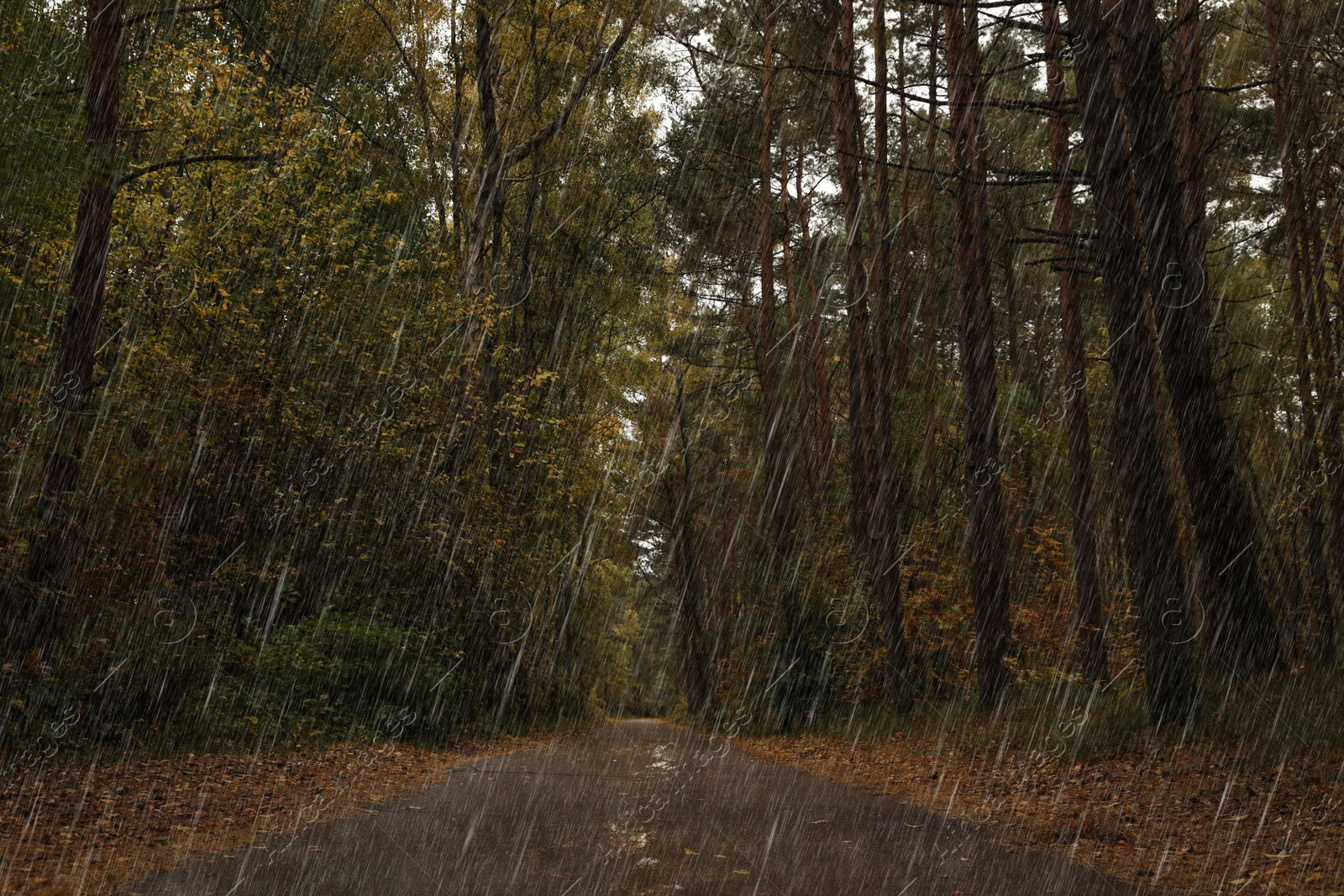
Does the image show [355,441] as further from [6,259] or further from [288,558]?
[6,259]

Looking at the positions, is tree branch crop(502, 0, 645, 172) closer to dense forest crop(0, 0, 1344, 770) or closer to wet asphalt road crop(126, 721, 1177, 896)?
dense forest crop(0, 0, 1344, 770)

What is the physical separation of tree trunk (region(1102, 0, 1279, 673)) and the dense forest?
0.15 feet

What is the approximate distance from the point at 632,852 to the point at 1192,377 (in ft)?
23.1

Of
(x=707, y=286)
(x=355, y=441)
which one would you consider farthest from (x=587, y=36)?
(x=355, y=441)

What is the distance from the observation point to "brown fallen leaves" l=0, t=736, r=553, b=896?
5902 mm

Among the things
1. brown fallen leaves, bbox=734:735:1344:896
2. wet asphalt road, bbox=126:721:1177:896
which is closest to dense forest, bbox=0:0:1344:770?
brown fallen leaves, bbox=734:735:1344:896

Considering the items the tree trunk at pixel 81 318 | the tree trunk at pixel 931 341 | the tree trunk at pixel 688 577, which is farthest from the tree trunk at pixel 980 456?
the tree trunk at pixel 688 577

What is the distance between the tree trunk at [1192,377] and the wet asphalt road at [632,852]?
360 cm

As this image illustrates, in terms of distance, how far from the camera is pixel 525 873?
19.9ft

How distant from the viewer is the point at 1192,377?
9.34 m

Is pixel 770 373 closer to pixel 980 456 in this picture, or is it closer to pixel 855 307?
pixel 855 307

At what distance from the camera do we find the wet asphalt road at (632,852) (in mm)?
5750

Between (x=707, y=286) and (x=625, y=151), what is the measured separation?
15.9 ft

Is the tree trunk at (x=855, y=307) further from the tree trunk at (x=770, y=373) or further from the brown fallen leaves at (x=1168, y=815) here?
the brown fallen leaves at (x=1168, y=815)
